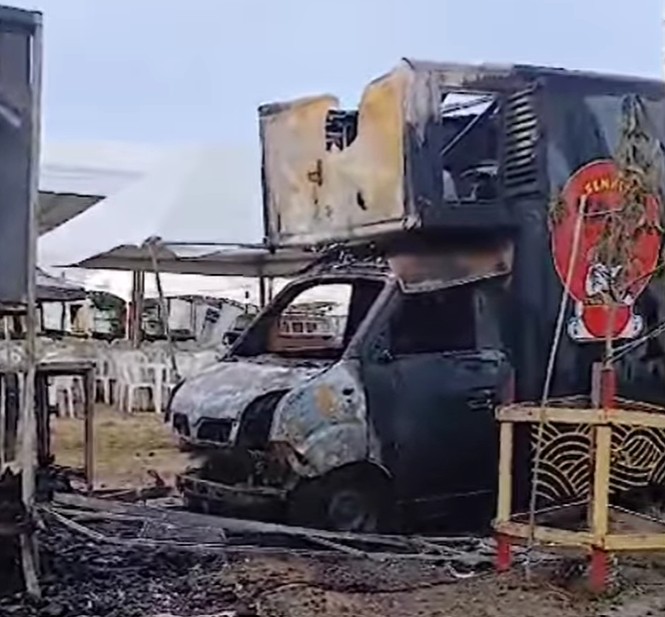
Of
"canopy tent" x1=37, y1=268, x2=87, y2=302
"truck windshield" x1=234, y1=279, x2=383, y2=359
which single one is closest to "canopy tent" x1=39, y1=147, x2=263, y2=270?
"canopy tent" x1=37, y1=268, x2=87, y2=302

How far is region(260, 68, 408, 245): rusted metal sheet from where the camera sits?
8.72m

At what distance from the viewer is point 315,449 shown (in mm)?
8289

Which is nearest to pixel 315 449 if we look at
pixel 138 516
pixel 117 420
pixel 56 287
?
pixel 138 516

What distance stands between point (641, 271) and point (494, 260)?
1.54 metres

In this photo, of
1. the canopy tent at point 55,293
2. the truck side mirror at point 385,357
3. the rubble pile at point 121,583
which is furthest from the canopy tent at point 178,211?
the rubble pile at point 121,583

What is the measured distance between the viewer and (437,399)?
8.86 metres

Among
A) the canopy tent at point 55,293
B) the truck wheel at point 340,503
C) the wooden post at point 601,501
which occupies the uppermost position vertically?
the canopy tent at point 55,293

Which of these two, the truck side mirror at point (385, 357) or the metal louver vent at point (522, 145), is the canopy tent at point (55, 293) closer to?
the truck side mirror at point (385, 357)

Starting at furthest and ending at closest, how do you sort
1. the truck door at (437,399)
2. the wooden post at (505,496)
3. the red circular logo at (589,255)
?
the truck door at (437,399), the red circular logo at (589,255), the wooden post at (505,496)

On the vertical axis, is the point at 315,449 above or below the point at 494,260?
below

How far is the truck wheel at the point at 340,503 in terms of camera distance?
27.7 feet

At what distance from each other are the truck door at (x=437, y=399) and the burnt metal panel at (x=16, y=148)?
2971 mm

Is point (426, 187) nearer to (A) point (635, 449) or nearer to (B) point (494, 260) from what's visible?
(B) point (494, 260)

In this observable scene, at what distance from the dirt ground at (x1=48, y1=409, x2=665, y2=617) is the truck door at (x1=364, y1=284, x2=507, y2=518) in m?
1.18
